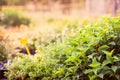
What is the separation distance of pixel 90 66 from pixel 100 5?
24.5 ft

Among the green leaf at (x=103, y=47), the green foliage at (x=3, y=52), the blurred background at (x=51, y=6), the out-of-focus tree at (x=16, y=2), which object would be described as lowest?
the blurred background at (x=51, y=6)

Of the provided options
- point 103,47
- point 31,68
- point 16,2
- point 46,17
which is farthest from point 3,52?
point 16,2

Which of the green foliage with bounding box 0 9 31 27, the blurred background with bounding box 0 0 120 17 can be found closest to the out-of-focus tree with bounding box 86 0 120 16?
the green foliage with bounding box 0 9 31 27

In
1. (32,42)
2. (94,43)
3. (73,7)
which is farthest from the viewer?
(73,7)

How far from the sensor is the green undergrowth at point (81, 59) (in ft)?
11.5

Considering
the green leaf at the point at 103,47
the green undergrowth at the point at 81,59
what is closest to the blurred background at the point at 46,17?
the green undergrowth at the point at 81,59

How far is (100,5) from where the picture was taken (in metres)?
10.9

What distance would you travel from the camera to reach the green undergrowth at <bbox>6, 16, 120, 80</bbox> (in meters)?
3.52

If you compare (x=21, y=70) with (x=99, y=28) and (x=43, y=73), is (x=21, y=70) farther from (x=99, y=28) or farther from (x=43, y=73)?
(x=99, y=28)

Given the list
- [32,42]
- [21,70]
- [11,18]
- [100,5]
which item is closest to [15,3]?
[11,18]

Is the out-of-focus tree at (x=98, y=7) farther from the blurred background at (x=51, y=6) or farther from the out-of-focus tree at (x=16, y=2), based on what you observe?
the out-of-focus tree at (x=16, y=2)

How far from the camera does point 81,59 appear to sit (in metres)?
3.69

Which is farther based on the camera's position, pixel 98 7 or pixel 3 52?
pixel 98 7

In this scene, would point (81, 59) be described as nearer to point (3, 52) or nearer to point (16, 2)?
point (3, 52)
